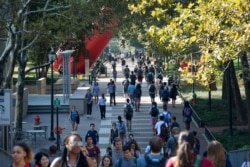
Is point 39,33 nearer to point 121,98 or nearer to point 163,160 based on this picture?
point 163,160

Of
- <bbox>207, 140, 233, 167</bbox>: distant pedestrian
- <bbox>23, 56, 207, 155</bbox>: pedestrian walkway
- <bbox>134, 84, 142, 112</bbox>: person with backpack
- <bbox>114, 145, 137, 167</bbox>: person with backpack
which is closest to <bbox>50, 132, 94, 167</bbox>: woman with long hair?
<bbox>207, 140, 233, 167</bbox>: distant pedestrian

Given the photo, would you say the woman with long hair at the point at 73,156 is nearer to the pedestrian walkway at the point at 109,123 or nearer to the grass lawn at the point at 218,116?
the grass lawn at the point at 218,116

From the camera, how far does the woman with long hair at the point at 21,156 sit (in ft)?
28.7

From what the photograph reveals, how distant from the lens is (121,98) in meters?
49.3

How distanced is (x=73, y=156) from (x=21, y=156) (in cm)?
86

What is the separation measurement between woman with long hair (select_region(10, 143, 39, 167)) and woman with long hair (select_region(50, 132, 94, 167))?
0.66 m

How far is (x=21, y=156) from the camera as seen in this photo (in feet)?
28.8

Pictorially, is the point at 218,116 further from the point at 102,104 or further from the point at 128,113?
the point at 102,104

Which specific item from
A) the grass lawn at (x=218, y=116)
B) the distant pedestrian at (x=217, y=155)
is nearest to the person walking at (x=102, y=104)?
the grass lawn at (x=218, y=116)

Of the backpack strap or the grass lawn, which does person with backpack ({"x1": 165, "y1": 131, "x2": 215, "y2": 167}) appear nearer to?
the backpack strap

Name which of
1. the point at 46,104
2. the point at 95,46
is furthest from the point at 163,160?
the point at 95,46

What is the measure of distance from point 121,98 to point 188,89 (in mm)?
5087

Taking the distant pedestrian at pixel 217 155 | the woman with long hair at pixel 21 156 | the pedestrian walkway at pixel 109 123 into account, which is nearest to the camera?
the woman with long hair at pixel 21 156

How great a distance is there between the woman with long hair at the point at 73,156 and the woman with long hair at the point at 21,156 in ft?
2.18
